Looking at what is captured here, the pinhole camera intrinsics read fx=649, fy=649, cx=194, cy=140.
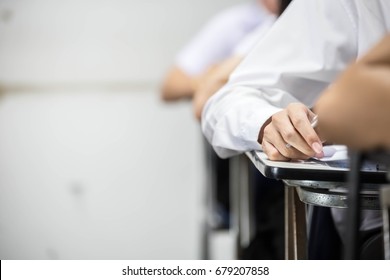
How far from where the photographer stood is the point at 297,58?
3.47 ft

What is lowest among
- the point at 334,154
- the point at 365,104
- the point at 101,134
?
the point at 101,134

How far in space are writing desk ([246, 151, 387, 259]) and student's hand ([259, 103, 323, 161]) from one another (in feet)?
0.05

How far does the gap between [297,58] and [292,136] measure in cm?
25

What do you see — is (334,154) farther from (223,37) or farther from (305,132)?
(223,37)

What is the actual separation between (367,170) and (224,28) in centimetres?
169

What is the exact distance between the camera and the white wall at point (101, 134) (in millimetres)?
3131

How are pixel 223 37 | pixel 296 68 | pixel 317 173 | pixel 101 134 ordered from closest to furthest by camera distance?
pixel 317 173 → pixel 296 68 → pixel 223 37 → pixel 101 134

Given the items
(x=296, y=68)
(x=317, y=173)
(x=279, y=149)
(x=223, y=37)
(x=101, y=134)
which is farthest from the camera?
(x=101, y=134)

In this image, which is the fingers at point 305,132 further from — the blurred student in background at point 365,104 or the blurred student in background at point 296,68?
the blurred student in background at point 365,104

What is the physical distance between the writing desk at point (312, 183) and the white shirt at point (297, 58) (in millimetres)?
118

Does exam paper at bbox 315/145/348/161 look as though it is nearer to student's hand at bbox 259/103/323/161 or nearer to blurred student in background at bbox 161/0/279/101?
student's hand at bbox 259/103/323/161

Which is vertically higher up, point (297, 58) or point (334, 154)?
point (297, 58)

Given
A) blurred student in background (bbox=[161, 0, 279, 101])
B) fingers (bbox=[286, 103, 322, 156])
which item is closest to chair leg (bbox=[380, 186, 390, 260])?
fingers (bbox=[286, 103, 322, 156])

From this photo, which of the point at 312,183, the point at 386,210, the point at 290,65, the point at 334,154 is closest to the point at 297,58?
the point at 290,65
